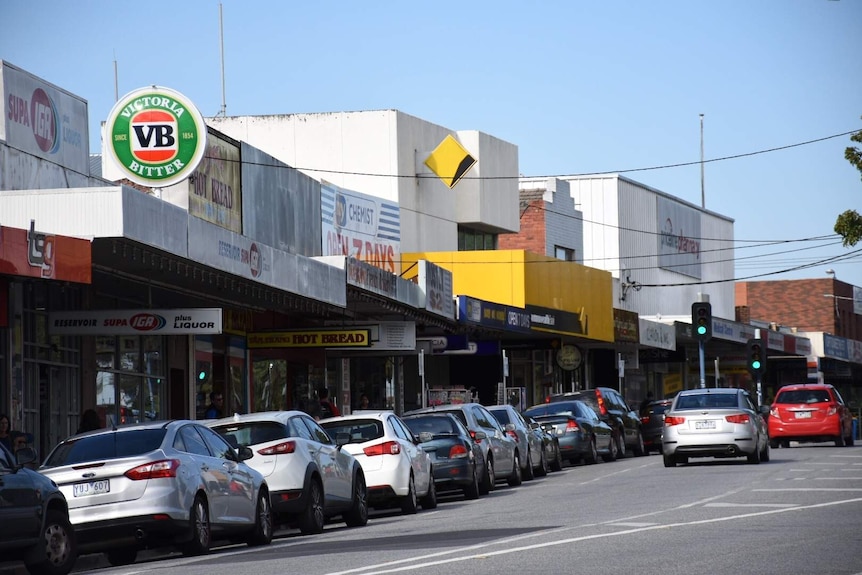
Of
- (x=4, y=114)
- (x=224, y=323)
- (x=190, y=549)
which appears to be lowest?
(x=190, y=549)

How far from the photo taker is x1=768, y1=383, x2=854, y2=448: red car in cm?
3862

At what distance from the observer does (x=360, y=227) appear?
136ft

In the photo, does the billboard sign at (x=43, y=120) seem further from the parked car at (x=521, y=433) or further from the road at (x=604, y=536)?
the parked car at (x=521, y=433)

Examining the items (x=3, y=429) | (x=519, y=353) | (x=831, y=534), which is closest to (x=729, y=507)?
(x=831, y=534)

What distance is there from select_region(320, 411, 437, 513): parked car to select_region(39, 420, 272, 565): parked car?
4.49 metres

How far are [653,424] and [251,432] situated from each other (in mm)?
24645

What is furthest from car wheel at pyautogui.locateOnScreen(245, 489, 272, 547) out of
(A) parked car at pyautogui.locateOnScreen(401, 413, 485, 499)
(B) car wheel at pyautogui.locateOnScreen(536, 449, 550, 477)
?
(B) car wheel at pyautogui.locateOnScreen(536, 449, 550, 477)

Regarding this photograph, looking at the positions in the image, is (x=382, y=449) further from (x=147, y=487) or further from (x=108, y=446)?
(x=147, y=487)

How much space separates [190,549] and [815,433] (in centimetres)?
2533

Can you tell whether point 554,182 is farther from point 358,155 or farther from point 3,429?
point 3,429

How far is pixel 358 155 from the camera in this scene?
48.1m

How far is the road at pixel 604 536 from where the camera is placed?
513 inches

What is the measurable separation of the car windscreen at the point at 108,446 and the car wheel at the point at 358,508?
472 cm

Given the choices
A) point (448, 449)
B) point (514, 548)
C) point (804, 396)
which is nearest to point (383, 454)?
point (448, 449)
